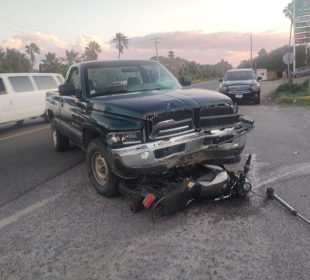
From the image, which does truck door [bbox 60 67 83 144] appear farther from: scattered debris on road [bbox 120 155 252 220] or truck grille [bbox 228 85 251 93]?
truck grille [bbox 228 85 251 93]

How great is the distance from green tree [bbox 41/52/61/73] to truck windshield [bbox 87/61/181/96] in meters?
51.2

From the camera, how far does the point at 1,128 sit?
44.4ft

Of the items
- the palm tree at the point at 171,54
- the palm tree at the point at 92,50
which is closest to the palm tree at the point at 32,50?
the palm tree at the point at 92,50

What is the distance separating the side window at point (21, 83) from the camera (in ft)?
41.5

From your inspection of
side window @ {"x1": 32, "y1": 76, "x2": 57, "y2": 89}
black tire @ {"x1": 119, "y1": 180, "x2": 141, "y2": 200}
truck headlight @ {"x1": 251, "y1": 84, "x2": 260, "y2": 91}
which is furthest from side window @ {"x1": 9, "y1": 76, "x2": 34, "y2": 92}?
truck headlight @ {"x1": 251, "y1": 84, "x2": 260, "y2": 91}

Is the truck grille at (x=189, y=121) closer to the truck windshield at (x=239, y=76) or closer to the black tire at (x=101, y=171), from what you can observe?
the black tire at (x=101, y=171)

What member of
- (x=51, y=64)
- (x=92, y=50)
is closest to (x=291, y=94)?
(x=51, y=64)

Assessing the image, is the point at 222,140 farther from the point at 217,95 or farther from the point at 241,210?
the point at 241,210

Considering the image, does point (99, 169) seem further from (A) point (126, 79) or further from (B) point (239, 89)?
(B) point (239, 89)

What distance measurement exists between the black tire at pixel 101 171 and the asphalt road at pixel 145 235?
6.0 inches

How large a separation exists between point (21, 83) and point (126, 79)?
8419mm

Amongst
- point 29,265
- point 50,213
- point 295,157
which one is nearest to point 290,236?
point 29,265

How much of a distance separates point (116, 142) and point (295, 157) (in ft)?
13.0

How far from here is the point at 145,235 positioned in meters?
3.95
